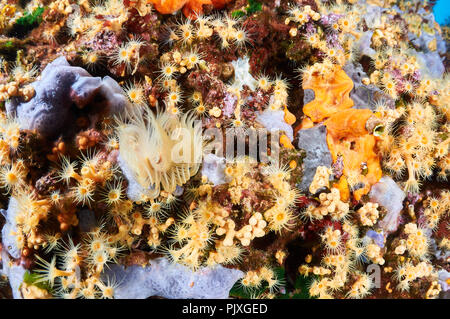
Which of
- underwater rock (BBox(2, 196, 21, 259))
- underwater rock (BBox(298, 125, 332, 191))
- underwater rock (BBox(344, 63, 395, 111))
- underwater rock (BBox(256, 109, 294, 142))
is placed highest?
underwater rock (BBox(344, 63, 395, 111))

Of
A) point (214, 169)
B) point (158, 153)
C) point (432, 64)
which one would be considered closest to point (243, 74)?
point (214, 169)

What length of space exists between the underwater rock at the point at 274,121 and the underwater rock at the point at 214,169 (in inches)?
33.9

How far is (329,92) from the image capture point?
393 cm

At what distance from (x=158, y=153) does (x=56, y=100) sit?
3.87 feet

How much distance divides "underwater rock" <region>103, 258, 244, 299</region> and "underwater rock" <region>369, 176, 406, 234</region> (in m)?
2.34

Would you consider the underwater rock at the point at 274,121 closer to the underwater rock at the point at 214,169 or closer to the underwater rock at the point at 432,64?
the underwater rock at the point at 214,169

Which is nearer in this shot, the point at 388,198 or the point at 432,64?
the point at 388,198

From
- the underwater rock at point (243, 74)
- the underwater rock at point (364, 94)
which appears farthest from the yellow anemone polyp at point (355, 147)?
the underwater rock at point (243, 74)

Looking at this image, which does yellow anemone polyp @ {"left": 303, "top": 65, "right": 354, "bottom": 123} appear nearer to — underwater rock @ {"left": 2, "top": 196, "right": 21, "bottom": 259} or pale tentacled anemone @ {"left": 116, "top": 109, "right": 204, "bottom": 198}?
pale tentacled anemone @ {"left": 116, "top": 109, "right": 204, "bottom": 198}

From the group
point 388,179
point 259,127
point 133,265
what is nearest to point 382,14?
point 388,179

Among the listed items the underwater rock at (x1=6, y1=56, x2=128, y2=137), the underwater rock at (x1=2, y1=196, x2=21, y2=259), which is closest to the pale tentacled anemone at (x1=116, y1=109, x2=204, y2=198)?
the underwater rock at (x1=6, y1=56, x2=128, y2=137)

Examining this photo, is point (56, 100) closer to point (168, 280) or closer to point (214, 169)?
point (214, 169)

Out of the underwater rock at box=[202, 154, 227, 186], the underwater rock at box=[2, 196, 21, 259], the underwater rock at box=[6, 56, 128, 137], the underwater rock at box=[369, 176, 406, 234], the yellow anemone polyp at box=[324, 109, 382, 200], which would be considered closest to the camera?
the underwater rock at box=[2, 196, 21, 259]

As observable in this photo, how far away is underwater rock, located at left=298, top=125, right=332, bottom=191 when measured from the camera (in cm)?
349
